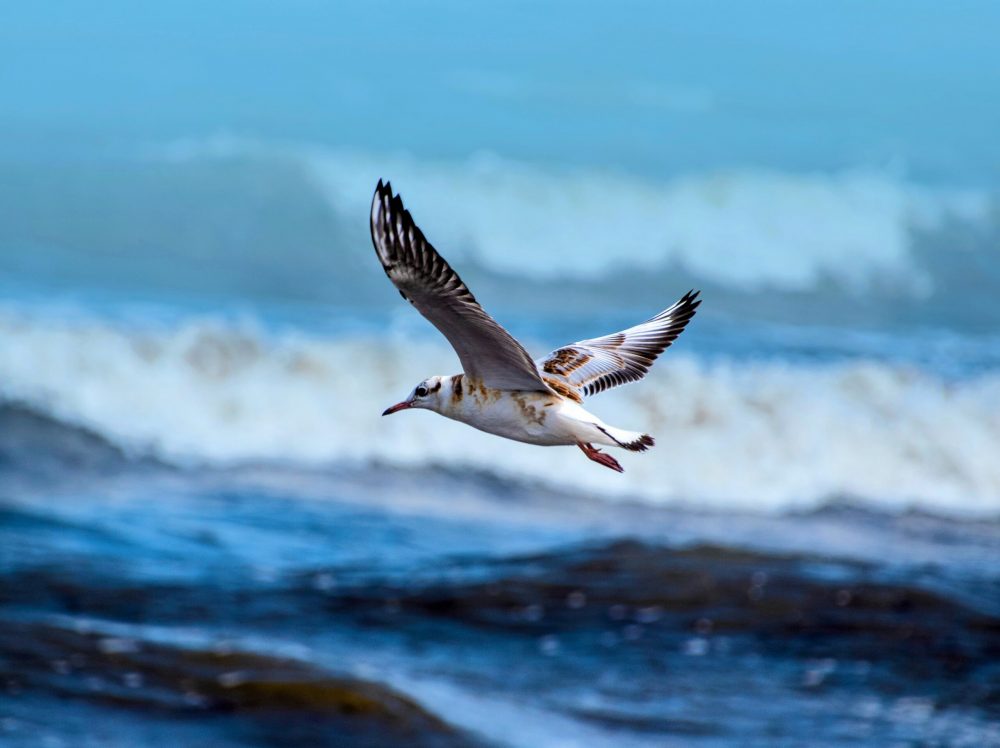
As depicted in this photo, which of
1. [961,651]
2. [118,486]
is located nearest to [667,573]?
[961,651]

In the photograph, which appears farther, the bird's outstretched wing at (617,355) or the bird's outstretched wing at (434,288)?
the bird's outstretched wing at (617,355)

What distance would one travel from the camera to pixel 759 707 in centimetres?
903

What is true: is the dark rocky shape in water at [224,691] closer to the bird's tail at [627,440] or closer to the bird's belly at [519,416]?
the bird's belly at [519,416]

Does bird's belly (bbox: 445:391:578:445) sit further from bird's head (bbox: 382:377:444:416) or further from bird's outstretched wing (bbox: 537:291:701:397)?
bird's outstretched wing (bbox: 537:291:701:397)

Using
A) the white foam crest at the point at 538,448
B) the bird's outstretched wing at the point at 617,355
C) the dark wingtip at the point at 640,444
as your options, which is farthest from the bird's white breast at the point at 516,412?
the white foam crest at the point at 538,448

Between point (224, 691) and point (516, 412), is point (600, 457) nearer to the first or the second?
point (516, 412)

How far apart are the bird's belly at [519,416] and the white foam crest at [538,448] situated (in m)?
9.18

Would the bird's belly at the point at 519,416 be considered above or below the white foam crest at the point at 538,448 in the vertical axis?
below

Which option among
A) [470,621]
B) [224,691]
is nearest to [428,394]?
[224,691]

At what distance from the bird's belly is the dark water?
13.0 feet

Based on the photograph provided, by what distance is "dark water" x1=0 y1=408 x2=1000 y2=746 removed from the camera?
8.64 m

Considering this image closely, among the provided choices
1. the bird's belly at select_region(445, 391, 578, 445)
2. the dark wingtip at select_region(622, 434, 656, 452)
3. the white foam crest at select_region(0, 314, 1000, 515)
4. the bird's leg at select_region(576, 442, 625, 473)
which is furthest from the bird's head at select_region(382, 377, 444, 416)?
the white foam crest at select_region(0, 314, 1000, 515)

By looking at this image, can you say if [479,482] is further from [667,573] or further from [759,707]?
[759,707]

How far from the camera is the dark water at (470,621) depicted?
A: 28.3 ft
